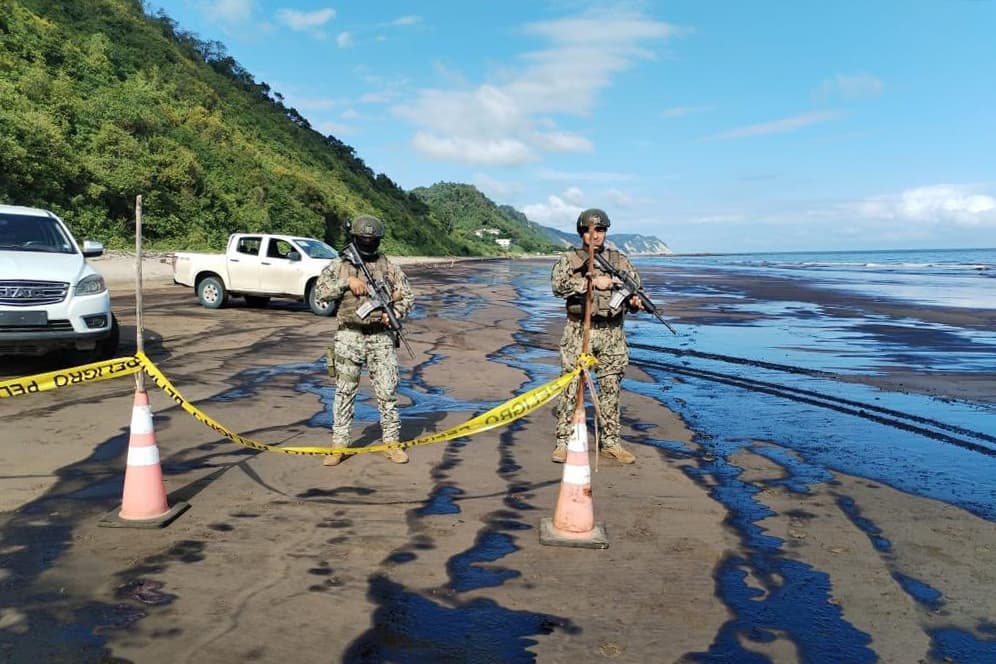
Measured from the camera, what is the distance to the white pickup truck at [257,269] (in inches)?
638

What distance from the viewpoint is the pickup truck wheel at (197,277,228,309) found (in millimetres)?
16594

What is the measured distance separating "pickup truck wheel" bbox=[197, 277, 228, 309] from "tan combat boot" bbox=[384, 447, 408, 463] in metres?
12.3

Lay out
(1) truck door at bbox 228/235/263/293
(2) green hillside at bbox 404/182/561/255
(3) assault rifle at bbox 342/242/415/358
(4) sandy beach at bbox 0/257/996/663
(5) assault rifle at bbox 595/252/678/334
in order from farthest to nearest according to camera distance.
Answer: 1. (2) green hillside at bbox 404/182/561/255
2. (1) truck door at bbox 228/235/263/293
3. (5) assault rifle at bbox 595/252/678/334
4. (3) assault rifle at bbox 342/242/415/358
5. (4) sandy beach at bbox 0/257/996/663

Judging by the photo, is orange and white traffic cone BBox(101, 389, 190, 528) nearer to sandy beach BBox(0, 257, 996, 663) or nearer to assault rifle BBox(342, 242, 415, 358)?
sandy beach BBox(0, 257, 996, 663)

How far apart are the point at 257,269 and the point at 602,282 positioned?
12638 mm

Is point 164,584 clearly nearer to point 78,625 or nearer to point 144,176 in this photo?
point 78,625

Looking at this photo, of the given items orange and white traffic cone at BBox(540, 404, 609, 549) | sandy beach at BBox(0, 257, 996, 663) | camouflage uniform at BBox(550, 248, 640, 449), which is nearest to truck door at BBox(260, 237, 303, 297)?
sandy beach at BBox(0, 257, 996, 663)

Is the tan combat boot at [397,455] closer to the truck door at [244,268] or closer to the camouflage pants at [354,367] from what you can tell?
the camouflage pants at [354,367]

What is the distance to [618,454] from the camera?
5809 mm

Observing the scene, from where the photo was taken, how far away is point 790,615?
132 inches

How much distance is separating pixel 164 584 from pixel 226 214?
3536 centimetres

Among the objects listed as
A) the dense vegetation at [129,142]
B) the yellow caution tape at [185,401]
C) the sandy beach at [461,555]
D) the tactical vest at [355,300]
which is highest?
the dense vegetation at [129,142]

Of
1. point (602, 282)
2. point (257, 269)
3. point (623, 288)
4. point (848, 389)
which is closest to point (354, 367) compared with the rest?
point (602, 282)

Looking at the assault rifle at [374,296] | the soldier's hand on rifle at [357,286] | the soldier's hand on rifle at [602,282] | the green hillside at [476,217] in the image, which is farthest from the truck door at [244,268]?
the green hillside at [476,217]
